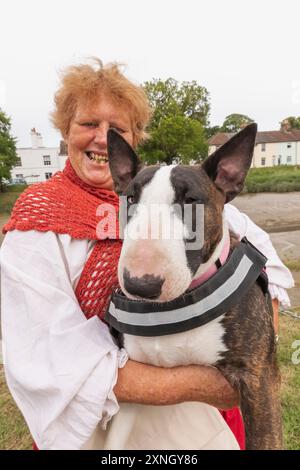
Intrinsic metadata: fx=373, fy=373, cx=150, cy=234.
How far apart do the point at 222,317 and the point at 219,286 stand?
130mm

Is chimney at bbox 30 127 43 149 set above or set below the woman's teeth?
above

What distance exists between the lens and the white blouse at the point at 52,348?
4.64 feet

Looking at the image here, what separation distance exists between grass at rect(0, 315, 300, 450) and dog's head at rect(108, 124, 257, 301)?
1.94 meters

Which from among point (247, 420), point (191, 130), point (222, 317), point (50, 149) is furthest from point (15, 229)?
point (50, 149)

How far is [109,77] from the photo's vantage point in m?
1.99

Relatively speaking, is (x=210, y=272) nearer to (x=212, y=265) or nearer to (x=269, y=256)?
(x=212, y=265)

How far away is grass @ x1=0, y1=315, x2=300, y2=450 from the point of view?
264 centimetres

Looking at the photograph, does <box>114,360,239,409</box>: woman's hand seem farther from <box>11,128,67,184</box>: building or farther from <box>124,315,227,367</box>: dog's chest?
<box>11,128,67,184</box>: building

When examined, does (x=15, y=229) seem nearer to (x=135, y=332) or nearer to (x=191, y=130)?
(x=135, y=332)

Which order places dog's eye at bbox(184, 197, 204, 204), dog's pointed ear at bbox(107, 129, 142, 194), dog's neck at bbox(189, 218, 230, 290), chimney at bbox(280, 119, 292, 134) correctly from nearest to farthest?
dog's eye at bbox(184, 197, 204, 204) < dog's neck at bbox(189, 218, 230, 290) < dog's pointed ear at bbox(107, 129, 142, 194) < chimney at bbox(280, 119, 292, 134)

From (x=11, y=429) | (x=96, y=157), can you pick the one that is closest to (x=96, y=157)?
(x=96, y=157)

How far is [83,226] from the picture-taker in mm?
1677

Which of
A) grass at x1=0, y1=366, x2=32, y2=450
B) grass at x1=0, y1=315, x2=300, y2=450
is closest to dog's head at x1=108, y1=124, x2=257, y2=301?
grass at x1=0, y1=315, x2=300, y2=450

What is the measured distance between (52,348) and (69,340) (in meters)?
0.07
